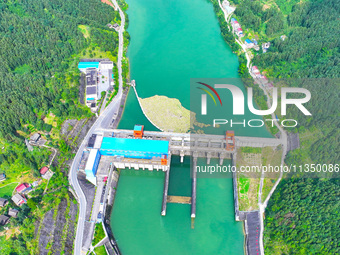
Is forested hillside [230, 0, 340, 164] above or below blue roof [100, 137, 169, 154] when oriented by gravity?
above

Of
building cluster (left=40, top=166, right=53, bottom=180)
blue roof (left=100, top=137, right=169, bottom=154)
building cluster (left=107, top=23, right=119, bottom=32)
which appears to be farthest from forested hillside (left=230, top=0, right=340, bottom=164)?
building cluster (left=40, top=166, right=53, bottom=180)

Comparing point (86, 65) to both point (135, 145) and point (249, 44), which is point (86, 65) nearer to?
point (135, 145)

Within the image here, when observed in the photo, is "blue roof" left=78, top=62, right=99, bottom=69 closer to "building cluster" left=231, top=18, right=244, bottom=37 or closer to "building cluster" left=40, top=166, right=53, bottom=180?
"building cluster" left=40, top=166, right=53, bottom=180

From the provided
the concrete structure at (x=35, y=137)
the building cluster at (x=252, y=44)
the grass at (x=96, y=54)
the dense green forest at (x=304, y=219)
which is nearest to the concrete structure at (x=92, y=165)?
the concrete structure at (x=35, y=137)

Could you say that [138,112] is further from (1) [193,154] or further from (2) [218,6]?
(2) [218,6]

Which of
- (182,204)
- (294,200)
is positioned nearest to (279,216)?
(294,200)

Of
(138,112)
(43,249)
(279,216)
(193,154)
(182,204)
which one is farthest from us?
(138,112)

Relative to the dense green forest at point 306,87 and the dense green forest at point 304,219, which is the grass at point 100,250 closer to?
the dense green forest at point 304,219
